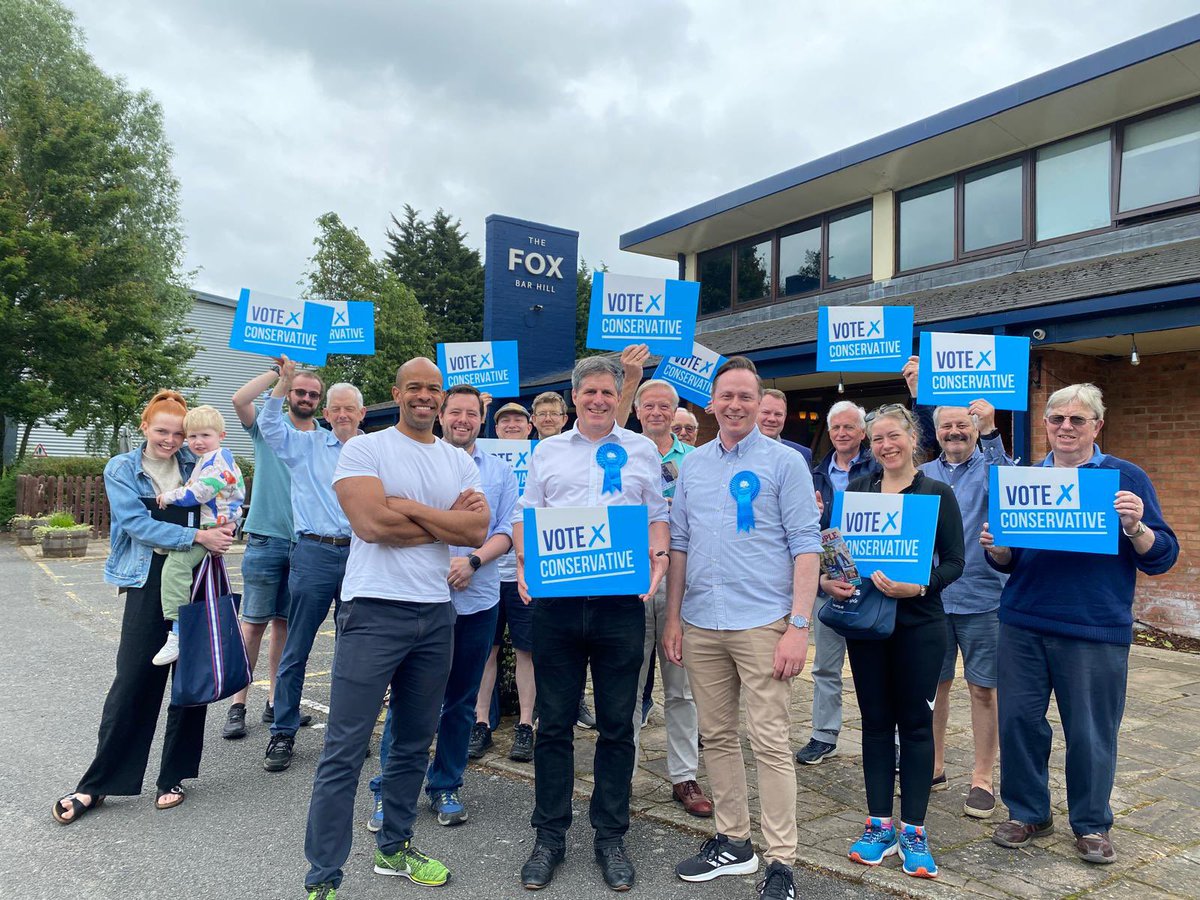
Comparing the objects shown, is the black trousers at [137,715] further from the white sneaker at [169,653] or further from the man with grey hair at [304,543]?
the man with grey hair at [304,543]

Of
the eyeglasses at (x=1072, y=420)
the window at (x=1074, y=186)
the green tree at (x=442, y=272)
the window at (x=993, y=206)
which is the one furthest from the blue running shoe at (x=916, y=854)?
the green tree at (x=442, y=272)

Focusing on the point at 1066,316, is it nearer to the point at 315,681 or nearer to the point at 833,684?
the point at 833,684

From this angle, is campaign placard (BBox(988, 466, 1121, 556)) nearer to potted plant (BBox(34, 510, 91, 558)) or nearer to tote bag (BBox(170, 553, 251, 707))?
tote bag (BBox(170, 553, 251, 707))

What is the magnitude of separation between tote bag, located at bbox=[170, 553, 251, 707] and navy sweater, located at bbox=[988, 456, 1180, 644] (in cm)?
394

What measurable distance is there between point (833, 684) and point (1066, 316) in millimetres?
5375

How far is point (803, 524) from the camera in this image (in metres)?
3.46

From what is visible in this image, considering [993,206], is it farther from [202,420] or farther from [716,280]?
[202,420]

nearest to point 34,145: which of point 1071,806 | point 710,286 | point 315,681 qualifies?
point 710,286

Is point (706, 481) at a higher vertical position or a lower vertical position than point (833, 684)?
higher

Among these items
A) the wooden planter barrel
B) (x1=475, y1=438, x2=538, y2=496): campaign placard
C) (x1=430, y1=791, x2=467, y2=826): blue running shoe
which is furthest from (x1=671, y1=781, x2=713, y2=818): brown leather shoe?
the wooden planter barrel

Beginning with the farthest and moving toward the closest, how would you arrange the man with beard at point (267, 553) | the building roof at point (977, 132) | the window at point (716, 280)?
the window at point (716, 280), the building roof at point (977, 132), the man with beard at point (267, 553)

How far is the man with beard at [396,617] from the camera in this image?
3.18 metres

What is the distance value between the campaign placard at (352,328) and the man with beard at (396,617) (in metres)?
3.17

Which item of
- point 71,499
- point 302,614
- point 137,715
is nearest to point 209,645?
point 137,715
